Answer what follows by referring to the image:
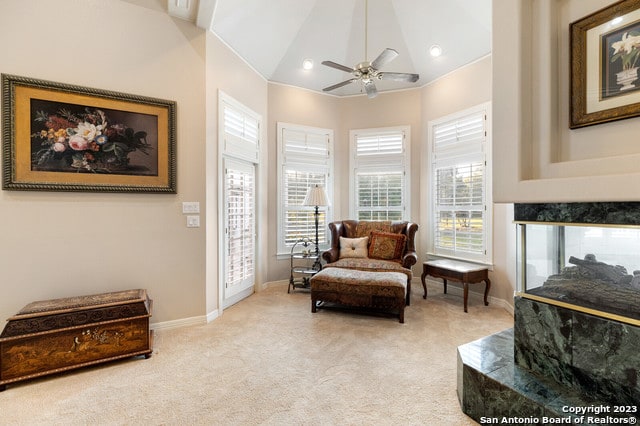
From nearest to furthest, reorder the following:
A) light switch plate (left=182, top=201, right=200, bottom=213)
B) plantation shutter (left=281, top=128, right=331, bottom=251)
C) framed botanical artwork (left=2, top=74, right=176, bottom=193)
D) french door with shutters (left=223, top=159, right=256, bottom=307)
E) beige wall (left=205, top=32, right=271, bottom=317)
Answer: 1. framed botanical artwork (left=2, top=74, right=176, bottom=193)
2. light switch plate (left=182, top=201, right=200, bottom=213)
3. beige wall (left=205, top=32, right=271, bottom=317)
4. french door with shutters (left=223, top=159, right=256, bottom=307)
5. plantation shutter (left=281, top=128, right=331, bottom=251)

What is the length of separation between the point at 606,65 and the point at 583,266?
3.69ft

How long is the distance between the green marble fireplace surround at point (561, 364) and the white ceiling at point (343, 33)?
10.9 feet

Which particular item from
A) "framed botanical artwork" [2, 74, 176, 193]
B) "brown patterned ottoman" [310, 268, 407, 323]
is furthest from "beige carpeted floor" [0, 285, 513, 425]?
"framed botanical artwork" [2, 74, 176, 193]

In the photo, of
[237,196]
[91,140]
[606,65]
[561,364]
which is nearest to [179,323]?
[237,196]

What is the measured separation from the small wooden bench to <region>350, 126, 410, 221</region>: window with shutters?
1275 millimetres

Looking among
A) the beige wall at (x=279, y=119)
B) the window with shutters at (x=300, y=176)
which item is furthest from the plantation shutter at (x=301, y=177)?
the beige wall at (x=279, y=119)

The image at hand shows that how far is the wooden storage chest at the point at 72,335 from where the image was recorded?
7.22 ft

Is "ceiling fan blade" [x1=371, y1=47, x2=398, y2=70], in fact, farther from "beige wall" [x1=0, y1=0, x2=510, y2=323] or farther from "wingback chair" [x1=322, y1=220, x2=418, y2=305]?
"wingback chair" [x1=322, y1=220, x2=418, y2=305]

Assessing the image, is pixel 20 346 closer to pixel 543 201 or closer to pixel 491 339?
pixel 491 339

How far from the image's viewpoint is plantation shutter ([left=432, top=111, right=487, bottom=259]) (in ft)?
14.0

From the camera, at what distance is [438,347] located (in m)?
2.79

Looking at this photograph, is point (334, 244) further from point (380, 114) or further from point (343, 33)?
point (343, 33)

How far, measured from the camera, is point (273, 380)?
2250 mm

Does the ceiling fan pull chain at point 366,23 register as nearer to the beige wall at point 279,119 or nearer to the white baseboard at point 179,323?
the beige wall at point 279,119
